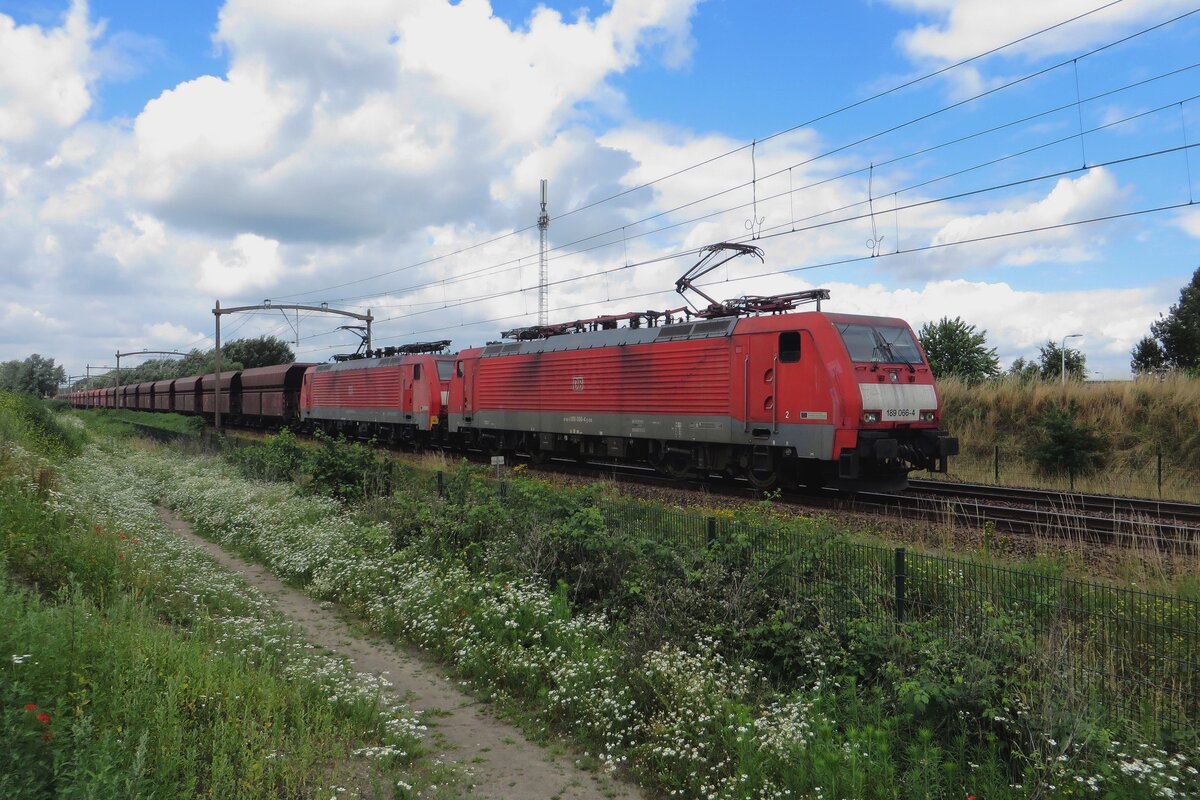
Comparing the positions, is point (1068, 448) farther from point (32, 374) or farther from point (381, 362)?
point (32, 374)

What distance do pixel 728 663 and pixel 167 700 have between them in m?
4.39

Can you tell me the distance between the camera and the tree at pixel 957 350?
3466 cm

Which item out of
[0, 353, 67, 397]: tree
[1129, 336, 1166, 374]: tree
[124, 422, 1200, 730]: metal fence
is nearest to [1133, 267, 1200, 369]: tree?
[1129, 336, 1166, 374]: tree

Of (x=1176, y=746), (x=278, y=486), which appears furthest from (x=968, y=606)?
(x=278, y=486)

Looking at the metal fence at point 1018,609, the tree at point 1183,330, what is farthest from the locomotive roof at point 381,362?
the tree at point 1183,330

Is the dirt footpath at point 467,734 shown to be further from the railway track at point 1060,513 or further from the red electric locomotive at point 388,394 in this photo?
the red electric locomotive at point 388,394

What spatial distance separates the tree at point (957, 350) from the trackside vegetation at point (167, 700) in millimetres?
32835

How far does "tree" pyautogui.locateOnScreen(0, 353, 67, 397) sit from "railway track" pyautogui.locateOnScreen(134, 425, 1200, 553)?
85.8 m

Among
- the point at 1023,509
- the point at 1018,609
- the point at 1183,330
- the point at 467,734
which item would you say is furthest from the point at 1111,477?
the point at 1183,330

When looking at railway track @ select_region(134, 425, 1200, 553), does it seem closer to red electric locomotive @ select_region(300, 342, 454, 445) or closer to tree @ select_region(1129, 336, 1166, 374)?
red electric locomotive @ select_region(300, 342, 454, 445)

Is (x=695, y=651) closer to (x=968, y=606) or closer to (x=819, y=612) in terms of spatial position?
(x=819, y=612)

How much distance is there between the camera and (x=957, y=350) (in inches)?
1385

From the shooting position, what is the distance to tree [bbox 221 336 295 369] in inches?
3238

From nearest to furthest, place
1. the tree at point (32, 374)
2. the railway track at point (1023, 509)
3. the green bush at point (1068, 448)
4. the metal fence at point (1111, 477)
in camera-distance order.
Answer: the railway track at point (1023, 509)
the metal fence at point (1111, 477)
the green bush at point (1068, 448)
the tree at point (32, 374)
